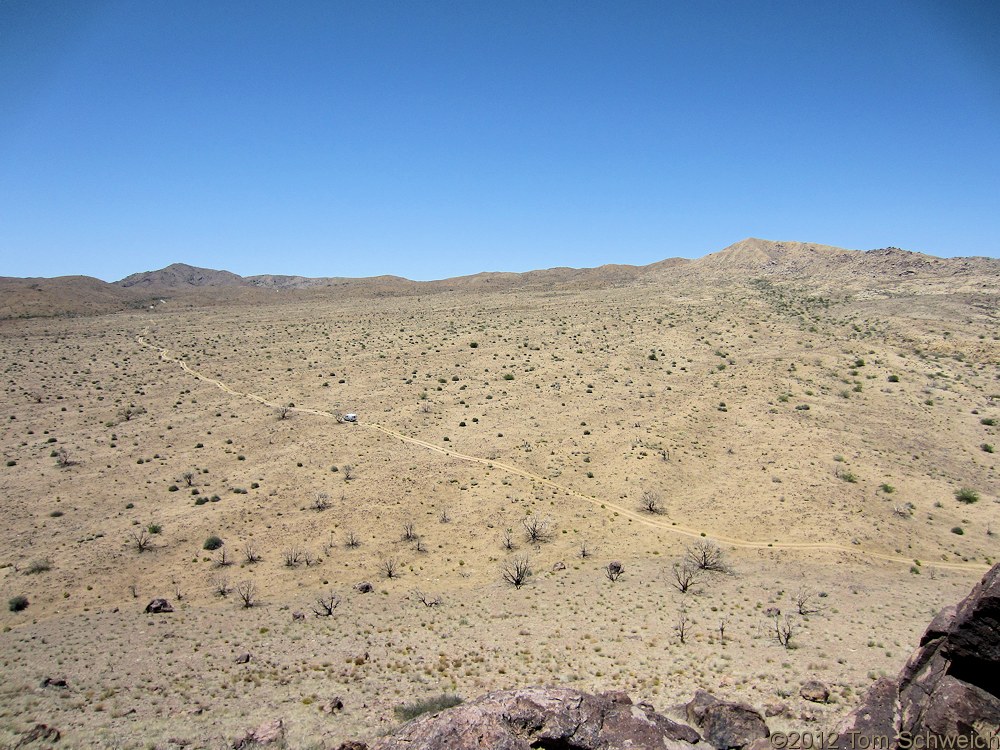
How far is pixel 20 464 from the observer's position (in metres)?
40.3

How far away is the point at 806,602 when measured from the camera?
2394 centimetres

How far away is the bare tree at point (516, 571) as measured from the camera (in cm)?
2714

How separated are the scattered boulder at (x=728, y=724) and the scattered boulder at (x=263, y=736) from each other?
11.0 m

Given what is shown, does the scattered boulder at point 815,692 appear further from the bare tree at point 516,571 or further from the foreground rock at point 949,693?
the bare tree at point 516,571

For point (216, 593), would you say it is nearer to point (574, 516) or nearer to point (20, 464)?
point (574, 516)

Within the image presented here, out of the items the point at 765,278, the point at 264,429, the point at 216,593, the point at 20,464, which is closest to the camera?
the point at 216,593

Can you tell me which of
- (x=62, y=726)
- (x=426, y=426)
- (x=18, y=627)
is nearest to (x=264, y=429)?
(x=426, y=426)

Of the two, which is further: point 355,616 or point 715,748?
point 355,616

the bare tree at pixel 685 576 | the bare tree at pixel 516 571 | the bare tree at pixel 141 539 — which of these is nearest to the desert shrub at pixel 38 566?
the bare tree at pixel 141 539

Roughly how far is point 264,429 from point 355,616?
27.2 m

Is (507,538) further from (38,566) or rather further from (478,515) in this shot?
(38,566)

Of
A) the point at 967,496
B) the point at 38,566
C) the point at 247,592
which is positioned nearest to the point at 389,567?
the point at 247,592

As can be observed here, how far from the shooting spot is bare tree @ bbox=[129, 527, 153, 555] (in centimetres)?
3027

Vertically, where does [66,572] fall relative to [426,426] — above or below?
below
